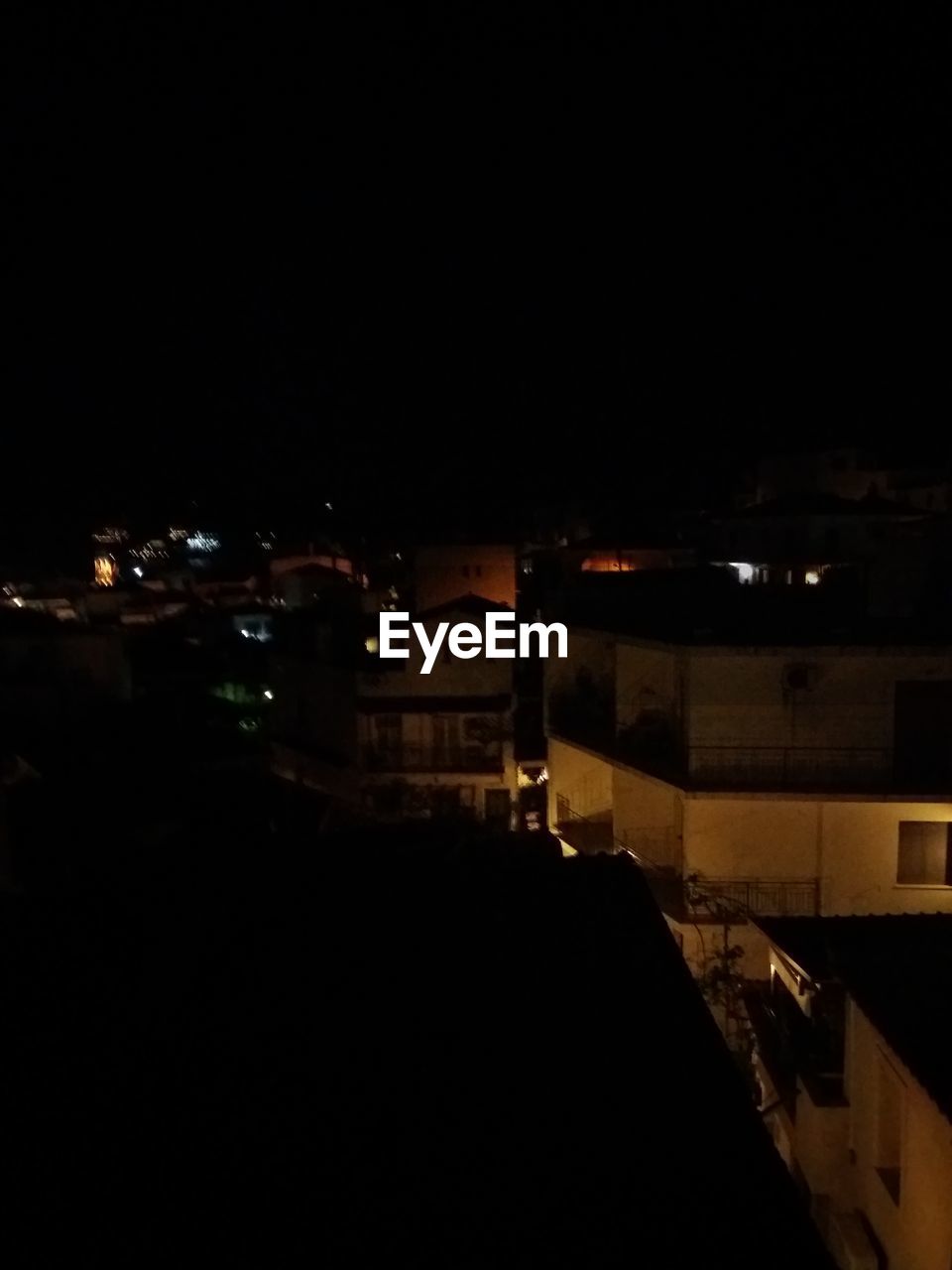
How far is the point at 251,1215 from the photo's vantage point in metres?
2.59

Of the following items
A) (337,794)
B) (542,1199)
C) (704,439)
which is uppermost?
(704,439)

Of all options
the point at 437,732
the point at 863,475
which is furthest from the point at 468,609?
the point at 863,475

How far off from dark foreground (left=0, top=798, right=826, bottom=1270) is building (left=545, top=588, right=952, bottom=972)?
6.64 meters

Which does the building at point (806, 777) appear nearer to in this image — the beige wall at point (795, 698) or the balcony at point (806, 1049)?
the beige wall at point (795, 698)

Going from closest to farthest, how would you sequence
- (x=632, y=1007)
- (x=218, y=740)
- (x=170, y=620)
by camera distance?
(x=632, y=1007)
(x=218, y=740)
(x=170, y=620)

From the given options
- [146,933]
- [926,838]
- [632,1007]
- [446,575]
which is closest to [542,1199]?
[632,1007]

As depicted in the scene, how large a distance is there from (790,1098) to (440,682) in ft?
35.8

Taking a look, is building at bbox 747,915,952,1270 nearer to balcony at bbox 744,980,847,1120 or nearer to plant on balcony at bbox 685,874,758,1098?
balcony at bbox 744,980,847,1120

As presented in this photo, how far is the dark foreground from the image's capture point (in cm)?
255

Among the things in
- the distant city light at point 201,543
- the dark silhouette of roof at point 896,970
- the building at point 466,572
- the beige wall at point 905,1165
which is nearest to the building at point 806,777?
the dark silhouette of roof at point 896,970

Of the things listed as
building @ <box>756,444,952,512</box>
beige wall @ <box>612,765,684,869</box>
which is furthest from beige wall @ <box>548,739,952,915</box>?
building @ <box>756,444,952,512</box>

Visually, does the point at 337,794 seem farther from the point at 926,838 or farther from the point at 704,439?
the point at 704,439

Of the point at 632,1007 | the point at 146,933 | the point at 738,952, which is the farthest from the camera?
the point at 738,952

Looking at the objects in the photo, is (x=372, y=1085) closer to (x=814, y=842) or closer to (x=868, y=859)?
(x=814, y=842)
